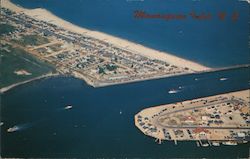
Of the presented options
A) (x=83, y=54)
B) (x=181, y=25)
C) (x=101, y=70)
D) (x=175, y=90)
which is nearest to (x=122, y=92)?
(x=101, y=70)

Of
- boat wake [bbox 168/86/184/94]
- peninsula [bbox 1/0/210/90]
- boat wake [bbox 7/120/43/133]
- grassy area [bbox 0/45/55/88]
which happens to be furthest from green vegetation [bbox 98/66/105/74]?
boat wake [bbox 7/120/43/133]

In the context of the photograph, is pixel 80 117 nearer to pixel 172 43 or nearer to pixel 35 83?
pixel 35 83

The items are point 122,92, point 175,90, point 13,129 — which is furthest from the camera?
point 175,90

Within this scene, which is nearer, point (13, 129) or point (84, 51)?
point (13, 129)

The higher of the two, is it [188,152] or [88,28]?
[88,28]

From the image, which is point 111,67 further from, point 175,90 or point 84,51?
point 175,90

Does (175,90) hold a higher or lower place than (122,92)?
higher

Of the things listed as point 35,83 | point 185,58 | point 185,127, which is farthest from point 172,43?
point 35,83

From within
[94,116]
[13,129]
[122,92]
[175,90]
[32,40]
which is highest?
[32,40]
